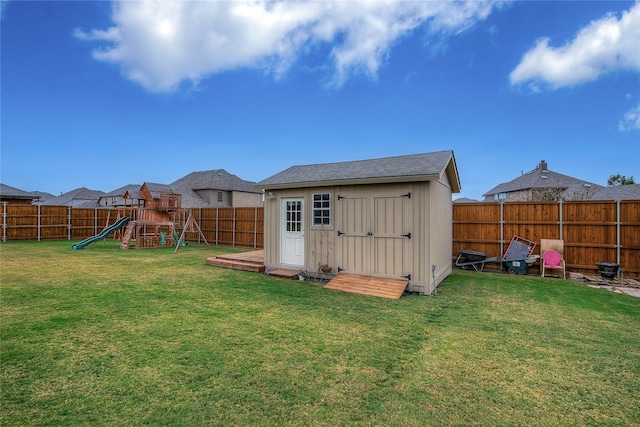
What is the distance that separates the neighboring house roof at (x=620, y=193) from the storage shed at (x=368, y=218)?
20064mm

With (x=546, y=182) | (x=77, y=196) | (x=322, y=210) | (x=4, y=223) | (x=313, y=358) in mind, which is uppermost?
(x=546, y=182)

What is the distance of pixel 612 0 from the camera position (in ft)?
26.4

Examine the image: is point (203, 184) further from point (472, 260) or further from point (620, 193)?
point (620, 193)

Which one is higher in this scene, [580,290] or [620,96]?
[620,96]

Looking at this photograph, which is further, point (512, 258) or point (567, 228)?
point (512, 258)

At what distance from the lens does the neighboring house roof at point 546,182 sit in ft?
84.5

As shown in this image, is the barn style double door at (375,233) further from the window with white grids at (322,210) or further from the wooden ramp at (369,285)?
the window with white grids at (322,210)

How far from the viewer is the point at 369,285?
6363 millimetres

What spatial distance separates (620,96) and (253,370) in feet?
70.4

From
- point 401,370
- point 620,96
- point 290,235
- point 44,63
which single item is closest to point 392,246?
point 290,235

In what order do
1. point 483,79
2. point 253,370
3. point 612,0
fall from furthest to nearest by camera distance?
point 483,79 < point 612,0 < point 253,370

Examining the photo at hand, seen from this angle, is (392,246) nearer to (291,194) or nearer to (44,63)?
(291,194)

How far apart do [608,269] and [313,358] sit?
28.2 ft

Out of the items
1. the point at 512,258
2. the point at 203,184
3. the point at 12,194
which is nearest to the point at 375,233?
the point at 512,258
